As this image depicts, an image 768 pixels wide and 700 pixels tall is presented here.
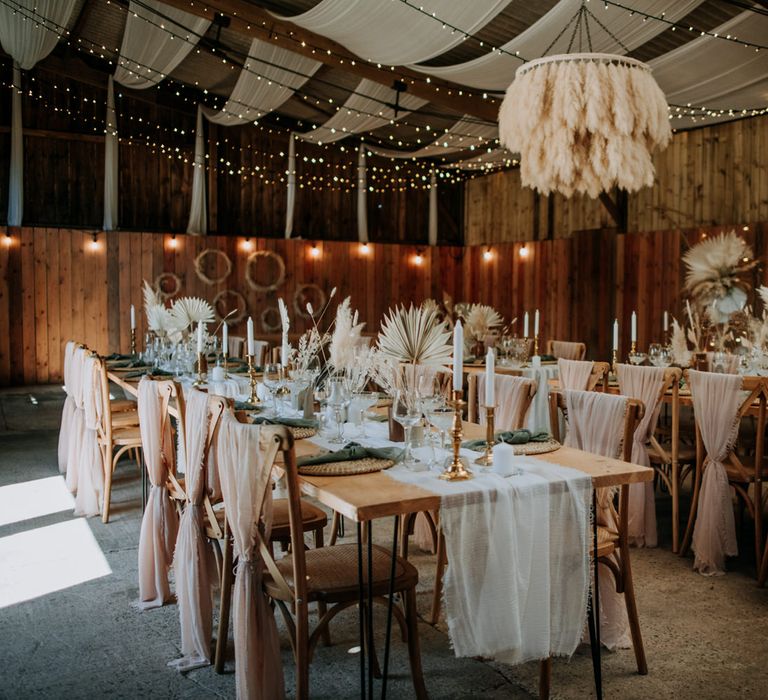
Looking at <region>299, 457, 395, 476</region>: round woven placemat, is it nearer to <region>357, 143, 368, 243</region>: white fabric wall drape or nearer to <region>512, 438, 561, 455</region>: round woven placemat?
<region>512, 438, 561, 455</region>: round woven placemat

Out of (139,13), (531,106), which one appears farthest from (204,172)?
(531,106)

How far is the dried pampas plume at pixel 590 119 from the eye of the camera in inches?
129

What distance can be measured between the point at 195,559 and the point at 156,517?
53 cm

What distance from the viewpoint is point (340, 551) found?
277 cm

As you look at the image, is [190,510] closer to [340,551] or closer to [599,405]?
[340,551]

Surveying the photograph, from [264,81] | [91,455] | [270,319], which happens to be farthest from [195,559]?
[270,319]

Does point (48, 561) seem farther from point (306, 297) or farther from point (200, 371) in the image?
point (306, 297)

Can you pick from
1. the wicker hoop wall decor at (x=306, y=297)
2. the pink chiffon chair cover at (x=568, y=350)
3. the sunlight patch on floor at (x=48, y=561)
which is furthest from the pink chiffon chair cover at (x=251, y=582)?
the wicker hoop wall decor at (x=306, y=297)

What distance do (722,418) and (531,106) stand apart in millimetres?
1839

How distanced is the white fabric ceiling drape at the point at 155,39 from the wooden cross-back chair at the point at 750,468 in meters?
5.47

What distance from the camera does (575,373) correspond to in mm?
4820

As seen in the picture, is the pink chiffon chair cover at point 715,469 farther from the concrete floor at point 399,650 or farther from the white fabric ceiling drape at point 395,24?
the white fabric ceiling drape at point 395,24

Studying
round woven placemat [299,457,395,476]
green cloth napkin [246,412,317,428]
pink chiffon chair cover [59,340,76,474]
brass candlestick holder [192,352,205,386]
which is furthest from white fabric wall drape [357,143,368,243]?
round woven placemat [299,457,395,476]

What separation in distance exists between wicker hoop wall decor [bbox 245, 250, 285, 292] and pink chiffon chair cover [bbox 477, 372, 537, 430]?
27.1 ft
